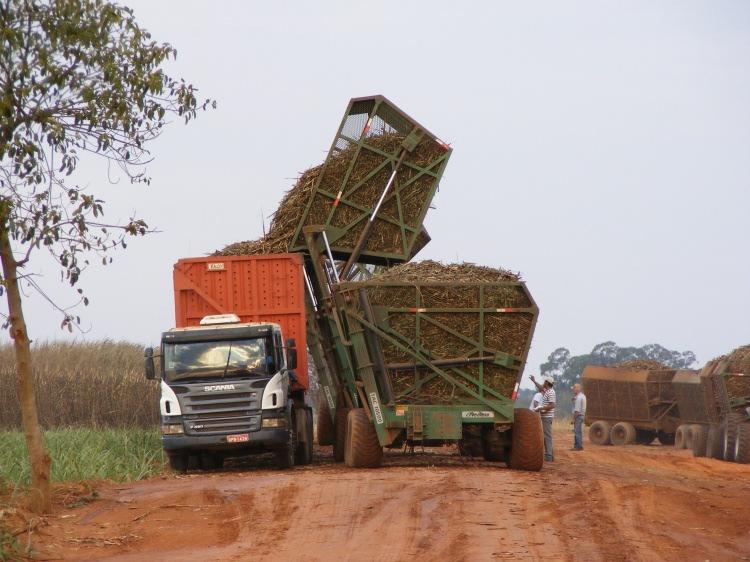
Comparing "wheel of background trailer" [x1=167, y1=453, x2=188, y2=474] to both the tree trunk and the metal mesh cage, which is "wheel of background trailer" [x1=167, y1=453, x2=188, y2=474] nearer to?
the metal mesh cage

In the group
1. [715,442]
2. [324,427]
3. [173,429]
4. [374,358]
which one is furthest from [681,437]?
[173,429]

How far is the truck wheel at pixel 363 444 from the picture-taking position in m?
18.9

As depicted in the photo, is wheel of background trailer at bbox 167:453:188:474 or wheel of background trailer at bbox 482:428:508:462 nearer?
wheel of background trailer at bbox 482:428:508:462

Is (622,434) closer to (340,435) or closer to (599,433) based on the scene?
(599,433)

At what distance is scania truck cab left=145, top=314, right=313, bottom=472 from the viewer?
1928cm

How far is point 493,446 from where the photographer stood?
19828 millimetres

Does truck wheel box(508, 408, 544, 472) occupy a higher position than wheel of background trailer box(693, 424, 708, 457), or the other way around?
truck wheel box(508, 408, 544, 472)

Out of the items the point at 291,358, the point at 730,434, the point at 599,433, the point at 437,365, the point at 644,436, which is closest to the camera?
the point at 437,365

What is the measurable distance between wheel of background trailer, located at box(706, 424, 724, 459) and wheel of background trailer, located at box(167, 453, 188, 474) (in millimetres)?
14197

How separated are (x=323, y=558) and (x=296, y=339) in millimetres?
10907

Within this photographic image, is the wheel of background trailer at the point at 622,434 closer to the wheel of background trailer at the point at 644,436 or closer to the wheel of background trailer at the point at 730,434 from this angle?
the wheel of background trailer at the point at 644,436

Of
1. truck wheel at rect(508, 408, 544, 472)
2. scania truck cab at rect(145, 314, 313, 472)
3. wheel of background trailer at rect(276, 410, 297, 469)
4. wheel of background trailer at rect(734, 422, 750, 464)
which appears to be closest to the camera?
truck wheel at rect(508, 408, 544, 472)

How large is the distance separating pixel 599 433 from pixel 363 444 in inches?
823

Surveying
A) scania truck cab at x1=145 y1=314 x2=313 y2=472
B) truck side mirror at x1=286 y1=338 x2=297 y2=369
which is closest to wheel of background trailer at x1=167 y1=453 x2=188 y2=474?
scania truck cab at x1=145 y1=314 x2=313 y2=472
